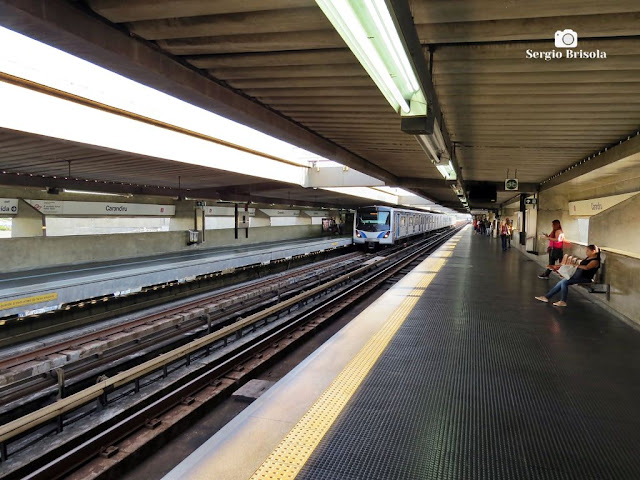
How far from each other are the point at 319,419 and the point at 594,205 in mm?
10920

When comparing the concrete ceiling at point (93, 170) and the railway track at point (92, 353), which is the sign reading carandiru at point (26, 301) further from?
the concrete ceiling at point (93, 170)

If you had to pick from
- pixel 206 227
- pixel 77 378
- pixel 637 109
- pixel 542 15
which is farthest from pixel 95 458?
pixel 206 227

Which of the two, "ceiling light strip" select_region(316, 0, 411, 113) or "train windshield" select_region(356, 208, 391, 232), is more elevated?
"ceiling light strip" select_region(316, 0, 411, 113)

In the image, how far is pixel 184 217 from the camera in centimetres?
1521

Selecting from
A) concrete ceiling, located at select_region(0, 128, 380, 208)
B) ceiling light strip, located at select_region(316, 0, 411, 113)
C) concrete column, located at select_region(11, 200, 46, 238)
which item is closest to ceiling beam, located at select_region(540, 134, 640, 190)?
ceiling light strip, located at select_region(316, 0, 411, 113)

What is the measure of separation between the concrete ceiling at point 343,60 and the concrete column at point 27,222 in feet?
28.1

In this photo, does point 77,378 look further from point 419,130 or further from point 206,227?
point 206,227

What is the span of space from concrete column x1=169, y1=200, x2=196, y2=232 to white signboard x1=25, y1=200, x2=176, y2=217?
17.1 inches

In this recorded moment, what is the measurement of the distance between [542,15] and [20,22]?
3126mm

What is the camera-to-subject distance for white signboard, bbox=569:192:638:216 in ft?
29.5

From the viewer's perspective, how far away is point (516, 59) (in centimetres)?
316

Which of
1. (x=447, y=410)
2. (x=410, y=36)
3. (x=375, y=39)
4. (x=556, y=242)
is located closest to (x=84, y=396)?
(x=447, y=410)

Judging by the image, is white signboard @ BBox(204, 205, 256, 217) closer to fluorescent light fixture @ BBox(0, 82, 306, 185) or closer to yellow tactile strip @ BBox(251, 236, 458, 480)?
fluorescent light fixture @ BBox(0, 82, 306, 185)

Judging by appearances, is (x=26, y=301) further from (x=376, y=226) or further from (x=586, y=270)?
(x=376, y=226)
